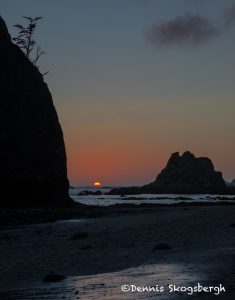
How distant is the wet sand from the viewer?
10844 mm

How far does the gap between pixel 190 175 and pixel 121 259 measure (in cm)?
15998

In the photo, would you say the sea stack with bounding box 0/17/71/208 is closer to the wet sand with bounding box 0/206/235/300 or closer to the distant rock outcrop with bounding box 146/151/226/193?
the wet sand with bounding box 0/206/235/300

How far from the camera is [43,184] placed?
52.8m

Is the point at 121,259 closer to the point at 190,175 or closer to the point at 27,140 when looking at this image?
the point at 27,140

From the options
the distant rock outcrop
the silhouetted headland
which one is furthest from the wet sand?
the distant rock outcrop

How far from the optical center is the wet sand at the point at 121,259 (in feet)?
35.6

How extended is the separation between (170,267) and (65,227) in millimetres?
17482

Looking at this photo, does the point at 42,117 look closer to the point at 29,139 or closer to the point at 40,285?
the point at 29,139

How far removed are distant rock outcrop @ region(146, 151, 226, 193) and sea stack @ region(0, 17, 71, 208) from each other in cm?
11241

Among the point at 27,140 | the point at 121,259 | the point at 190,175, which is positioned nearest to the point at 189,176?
the point at 190,175

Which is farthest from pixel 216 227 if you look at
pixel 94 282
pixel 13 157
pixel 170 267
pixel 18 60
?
pixel 18 60

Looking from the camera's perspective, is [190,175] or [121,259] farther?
[190,175]

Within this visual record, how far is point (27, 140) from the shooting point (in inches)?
2111

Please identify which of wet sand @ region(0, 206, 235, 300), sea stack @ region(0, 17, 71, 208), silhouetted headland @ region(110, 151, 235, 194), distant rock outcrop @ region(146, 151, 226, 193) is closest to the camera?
wet sand @ region(0, 206, 235, 300)
